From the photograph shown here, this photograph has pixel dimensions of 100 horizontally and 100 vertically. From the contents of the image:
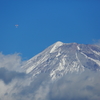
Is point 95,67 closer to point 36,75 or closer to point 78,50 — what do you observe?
point 78,50

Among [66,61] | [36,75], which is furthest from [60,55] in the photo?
[36,75]

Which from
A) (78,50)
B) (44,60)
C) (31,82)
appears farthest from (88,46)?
(31,82)

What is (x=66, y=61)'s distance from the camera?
571 ft

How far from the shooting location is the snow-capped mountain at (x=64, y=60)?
170 metres

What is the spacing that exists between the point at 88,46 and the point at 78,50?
7.37 m

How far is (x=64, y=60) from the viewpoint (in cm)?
17425

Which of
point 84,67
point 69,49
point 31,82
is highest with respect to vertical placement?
point 69,49

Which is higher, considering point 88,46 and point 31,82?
point 88,46

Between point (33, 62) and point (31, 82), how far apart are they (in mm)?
27351

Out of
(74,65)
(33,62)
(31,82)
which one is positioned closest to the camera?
(31,82)

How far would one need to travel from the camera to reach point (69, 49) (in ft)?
592

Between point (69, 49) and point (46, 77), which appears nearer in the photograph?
point (46, 77)

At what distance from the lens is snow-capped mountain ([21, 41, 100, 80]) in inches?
6713

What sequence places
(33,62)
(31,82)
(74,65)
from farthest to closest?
(33,62) → (74,65) → (31,82)
